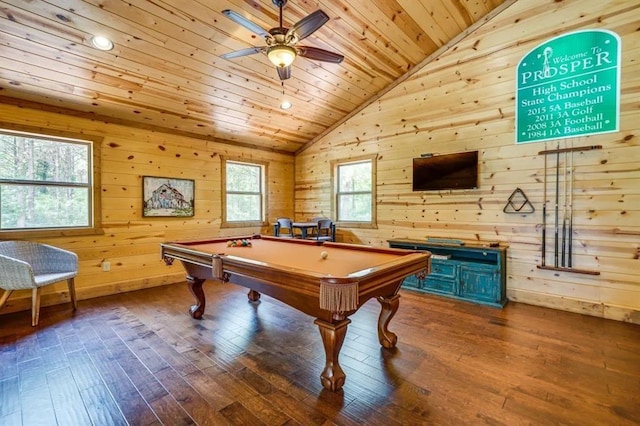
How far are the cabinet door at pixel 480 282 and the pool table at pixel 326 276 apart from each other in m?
1.64

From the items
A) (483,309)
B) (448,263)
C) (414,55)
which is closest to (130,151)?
(414,55)

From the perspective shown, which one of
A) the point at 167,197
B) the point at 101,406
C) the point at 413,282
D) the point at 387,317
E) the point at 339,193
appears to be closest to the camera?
the point at 101,406

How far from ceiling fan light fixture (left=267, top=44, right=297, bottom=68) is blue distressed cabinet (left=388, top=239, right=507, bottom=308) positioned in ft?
9.52

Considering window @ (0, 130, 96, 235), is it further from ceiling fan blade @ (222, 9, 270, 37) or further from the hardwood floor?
ceiling fan blade @ (222, 9, 270, 37)

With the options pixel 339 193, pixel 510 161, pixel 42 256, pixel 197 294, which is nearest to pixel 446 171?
pixel 510 161

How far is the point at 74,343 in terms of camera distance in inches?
106

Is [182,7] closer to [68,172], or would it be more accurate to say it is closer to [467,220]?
[68,172]

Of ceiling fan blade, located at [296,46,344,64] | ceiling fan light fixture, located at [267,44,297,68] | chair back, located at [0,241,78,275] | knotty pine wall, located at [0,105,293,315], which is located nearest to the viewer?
ceiling fan light fixture, located at [267,44,297,68]

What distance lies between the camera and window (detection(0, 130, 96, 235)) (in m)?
3.52

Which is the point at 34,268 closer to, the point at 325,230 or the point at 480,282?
the point at 325,230

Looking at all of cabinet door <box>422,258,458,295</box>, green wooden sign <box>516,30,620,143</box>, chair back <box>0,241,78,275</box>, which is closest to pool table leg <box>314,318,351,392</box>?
cabinet door <box>422,258,458,295</box>

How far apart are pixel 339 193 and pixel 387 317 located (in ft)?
11.6

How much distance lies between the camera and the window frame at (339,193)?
522cm

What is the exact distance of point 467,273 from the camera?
12.5ft
